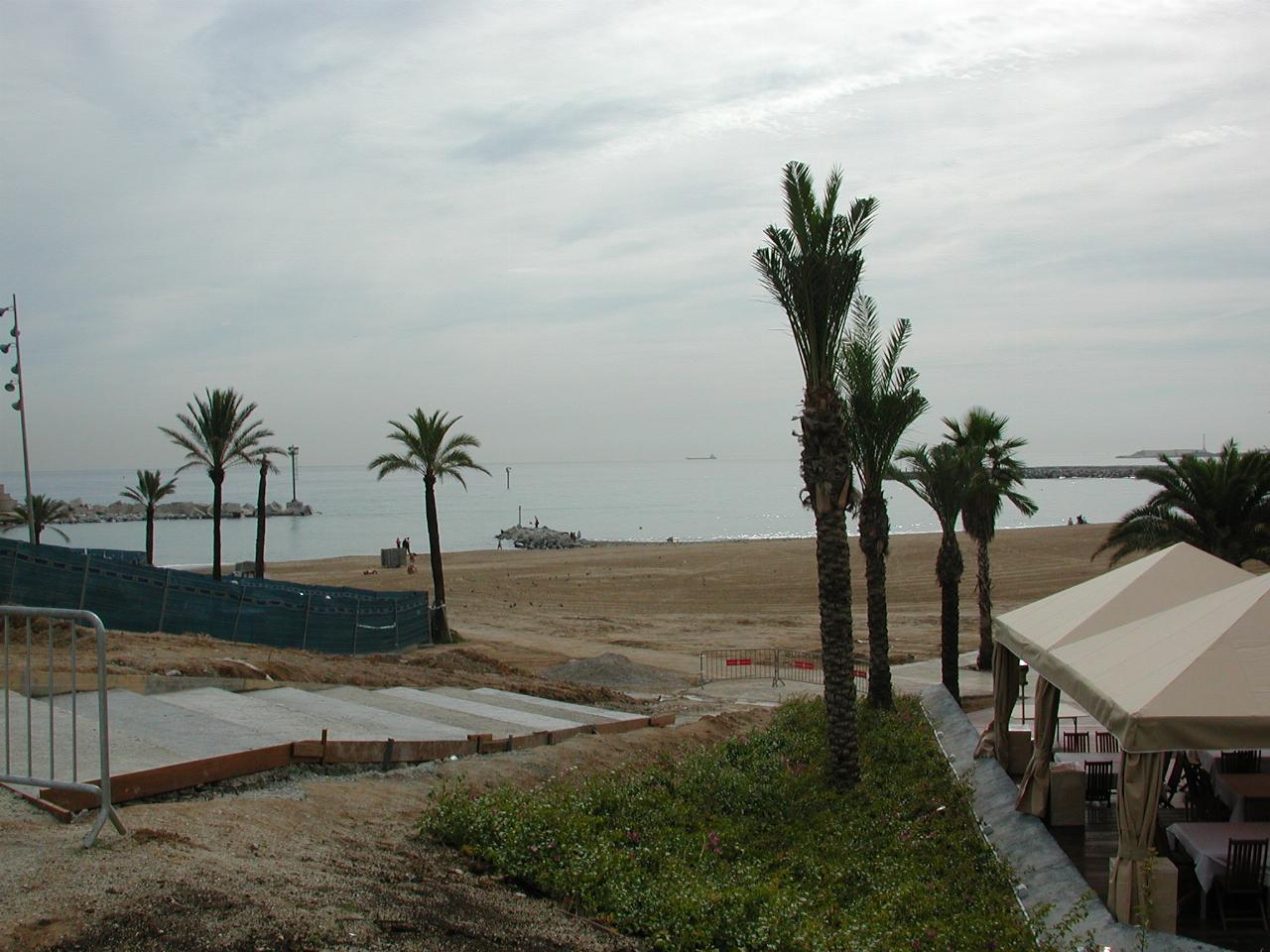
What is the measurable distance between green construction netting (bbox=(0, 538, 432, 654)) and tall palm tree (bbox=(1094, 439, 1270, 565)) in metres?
17.5

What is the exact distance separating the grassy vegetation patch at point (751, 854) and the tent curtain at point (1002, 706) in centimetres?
69

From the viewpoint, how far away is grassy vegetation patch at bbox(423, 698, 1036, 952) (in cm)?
709

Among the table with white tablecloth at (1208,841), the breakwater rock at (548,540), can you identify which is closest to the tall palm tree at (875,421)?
the table with white tablecloth at (1208,841)

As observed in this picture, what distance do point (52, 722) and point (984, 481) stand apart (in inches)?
922

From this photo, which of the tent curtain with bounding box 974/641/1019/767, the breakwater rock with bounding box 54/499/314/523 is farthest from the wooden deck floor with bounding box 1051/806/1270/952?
the breakwater rock with bounding box 54/499/314/523

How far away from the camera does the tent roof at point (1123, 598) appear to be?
1058cm

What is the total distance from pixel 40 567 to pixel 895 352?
51.3 ft

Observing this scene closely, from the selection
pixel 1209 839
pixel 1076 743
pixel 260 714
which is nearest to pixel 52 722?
pixel 260 714

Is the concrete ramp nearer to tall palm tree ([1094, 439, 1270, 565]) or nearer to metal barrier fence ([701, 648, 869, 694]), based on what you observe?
metal barrier fence ([701, 648, 869, 694])

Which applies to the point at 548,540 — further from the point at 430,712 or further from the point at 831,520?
the point at 831,520

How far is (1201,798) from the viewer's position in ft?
35.6

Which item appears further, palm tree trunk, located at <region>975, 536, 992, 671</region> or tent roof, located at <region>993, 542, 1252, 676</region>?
palm tree trunk, located at <region>975, 536, 992, 671</region>

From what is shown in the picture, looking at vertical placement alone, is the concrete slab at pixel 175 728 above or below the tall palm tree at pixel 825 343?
below

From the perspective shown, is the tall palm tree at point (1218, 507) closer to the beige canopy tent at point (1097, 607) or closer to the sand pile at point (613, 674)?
the beige canopy tent at point (1097, 607)
